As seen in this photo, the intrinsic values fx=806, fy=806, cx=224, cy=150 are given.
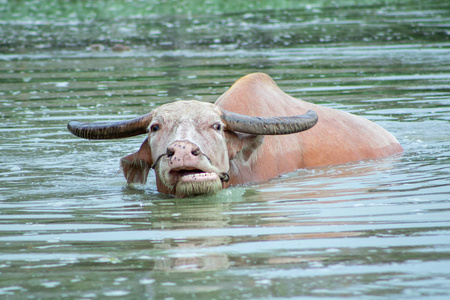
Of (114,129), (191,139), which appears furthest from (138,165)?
(191,139)

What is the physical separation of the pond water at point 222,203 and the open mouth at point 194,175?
8.7 inches

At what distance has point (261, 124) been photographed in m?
7.38

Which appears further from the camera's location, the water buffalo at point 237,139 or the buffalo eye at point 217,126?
the buffalo eye at point 217,126

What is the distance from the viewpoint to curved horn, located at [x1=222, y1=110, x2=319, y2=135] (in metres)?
7.35

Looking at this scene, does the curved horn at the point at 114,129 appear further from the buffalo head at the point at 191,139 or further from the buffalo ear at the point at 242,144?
the buffalo ear at the point at 242,144

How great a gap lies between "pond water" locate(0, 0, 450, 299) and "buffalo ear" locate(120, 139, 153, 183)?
0.45 feet

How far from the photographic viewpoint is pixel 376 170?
8094mm

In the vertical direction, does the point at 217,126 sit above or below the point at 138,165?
above

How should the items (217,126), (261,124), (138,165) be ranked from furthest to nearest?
1. (138,165)
2. (261,124)
3. (217,126)

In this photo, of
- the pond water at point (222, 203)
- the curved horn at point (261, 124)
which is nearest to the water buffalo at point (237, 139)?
the curved horn at point (261, 124)

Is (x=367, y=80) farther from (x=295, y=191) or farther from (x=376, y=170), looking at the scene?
(x=295, y=191)

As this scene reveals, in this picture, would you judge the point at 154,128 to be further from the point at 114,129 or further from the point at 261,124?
the point at 261,124

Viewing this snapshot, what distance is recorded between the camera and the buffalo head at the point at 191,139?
6.67 meters

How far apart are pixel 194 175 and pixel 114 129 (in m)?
1.23
